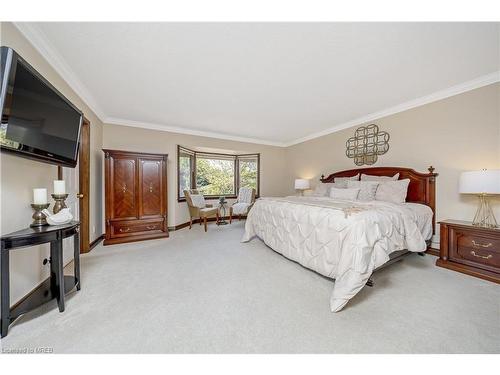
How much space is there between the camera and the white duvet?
1.71m

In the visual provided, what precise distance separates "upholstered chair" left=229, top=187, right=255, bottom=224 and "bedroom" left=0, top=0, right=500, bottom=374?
1.25 metres

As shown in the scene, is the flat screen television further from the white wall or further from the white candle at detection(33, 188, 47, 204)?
the white wall

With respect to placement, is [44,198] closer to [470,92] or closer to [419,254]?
[419,254]

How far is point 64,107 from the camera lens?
186cm

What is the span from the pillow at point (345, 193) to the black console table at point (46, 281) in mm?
3721

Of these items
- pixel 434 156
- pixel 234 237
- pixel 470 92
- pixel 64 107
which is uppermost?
pixel 470 92

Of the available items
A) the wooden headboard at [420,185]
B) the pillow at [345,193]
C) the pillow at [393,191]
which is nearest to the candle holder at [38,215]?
the pillow at [345,193]

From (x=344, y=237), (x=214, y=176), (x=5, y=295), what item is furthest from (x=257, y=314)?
(x=214, y=176)

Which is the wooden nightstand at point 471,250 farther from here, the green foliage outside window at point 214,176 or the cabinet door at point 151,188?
the green foliage outside window at point 214,176

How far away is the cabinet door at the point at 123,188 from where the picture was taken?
3447mm
